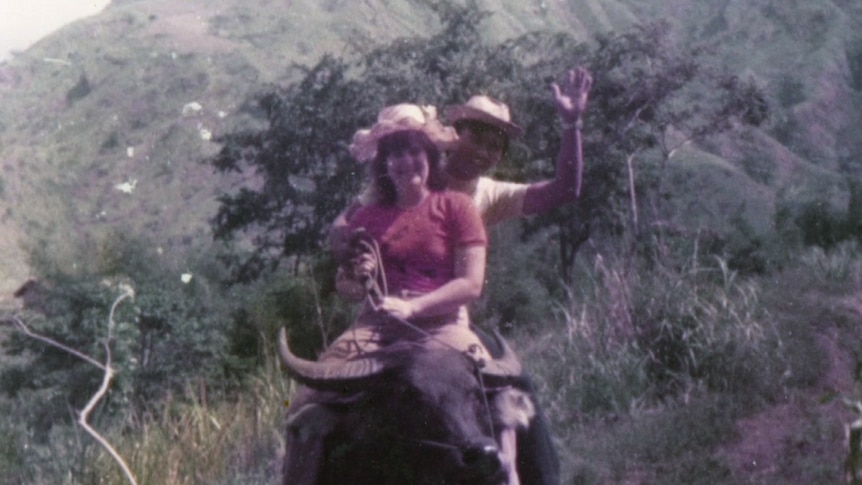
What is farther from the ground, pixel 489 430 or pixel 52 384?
pixel 489 430

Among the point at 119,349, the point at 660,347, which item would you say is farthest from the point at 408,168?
the point at 119,349

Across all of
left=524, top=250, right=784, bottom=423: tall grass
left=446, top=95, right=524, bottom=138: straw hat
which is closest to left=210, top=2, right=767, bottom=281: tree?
left=524, top=250, right=784, bottom=423: tall grass

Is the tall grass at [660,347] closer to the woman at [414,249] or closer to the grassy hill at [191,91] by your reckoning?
the woman at [414,249]

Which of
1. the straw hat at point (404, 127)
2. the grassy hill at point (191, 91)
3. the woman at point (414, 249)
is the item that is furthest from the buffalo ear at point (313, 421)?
the grassy hill at point (191, 91)

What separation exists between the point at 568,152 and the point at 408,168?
692 millimetres

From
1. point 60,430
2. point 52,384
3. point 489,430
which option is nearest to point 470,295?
point 489,430

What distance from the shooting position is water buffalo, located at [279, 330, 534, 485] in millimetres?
3572

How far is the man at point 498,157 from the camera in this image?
14.3 feet

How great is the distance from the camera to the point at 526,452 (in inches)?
165

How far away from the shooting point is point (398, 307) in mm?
3814

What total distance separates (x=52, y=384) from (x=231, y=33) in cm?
6512

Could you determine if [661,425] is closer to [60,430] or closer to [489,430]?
[489,430]

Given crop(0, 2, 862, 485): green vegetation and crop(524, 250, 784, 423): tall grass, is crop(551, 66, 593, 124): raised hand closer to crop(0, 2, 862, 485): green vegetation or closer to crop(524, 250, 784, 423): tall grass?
crop(0, 2, 862, 485): green vegetation

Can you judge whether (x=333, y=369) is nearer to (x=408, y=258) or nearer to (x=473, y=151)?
(x=408, y=258)
